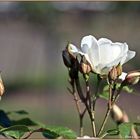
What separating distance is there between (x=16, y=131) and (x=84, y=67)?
0.12m

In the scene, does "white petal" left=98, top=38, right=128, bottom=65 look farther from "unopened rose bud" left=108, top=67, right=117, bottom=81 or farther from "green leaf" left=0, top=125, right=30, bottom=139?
"green leaf" left=0, top=125, right=30, bottom=139

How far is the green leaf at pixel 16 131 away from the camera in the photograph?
2.40 feet

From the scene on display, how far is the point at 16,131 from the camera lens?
2.44 ft

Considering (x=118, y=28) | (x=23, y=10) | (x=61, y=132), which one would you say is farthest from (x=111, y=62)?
(x=118, y=28)

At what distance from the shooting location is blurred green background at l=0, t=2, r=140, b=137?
847cm

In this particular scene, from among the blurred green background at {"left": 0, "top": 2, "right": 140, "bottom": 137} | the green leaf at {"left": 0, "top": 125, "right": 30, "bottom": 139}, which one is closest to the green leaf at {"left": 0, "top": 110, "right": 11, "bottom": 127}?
the green leaf at {"left": 0, "top": 125, "right": 30, "bottom": 139}

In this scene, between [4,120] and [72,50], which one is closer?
[72,50]

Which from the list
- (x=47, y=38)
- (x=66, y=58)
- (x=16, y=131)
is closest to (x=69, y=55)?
(x=66, y=58)

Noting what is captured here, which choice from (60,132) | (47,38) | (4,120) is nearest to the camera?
(60,132)

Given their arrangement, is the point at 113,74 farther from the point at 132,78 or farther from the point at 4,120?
the point at 4,120

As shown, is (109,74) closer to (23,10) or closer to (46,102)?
(46,102)

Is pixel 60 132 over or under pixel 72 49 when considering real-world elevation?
under

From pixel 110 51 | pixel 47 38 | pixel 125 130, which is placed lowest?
pixel 125 130

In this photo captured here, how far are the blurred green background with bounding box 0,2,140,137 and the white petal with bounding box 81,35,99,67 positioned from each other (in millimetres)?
6532
